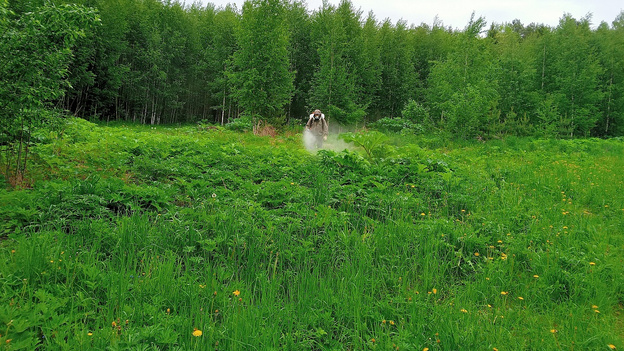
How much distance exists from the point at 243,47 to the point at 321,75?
22.1ft

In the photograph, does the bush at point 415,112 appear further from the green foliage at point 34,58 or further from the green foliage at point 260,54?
the green foliage at point 34,58

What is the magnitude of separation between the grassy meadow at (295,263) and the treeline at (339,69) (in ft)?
38.1

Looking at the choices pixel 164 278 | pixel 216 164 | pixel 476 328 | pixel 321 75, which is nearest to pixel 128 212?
pixel 164 278

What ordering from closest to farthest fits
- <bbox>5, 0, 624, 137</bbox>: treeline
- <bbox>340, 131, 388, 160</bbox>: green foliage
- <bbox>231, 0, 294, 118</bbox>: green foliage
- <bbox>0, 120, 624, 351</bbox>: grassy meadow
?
<bbox>0, 120, 624, 351</bbox>: grassy meadow < <bbox>340, 131, 388, 160</bbox>: green foliage < <bbox>5, 0, 624, 137</bbox>: treeline < <bbox>231, 0, 294, 118</bbox>: green foliage

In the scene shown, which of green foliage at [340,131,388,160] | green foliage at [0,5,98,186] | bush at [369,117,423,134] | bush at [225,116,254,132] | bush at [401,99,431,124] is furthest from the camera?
bush at [401,99,431,124]

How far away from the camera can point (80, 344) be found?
75.4 inches

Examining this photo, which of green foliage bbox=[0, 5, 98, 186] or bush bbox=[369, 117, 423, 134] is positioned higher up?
bush bbox=[369, 117, 423, 134]

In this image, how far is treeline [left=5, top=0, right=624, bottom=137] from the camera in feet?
56.6

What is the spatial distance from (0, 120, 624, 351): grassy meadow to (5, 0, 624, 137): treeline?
11.6 meters

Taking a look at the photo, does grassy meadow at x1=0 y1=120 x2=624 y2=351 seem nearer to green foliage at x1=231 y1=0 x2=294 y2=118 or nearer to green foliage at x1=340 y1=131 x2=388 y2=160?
green foliage at x1=340 y1=131 x2=388 y2=160

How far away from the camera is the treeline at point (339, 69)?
17.2 meters

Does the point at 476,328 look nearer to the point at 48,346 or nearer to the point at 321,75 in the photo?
the point at 48,346

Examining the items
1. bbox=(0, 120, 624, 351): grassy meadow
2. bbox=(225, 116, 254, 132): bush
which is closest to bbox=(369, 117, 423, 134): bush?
bbox=(225, 116, 254, 132): bush

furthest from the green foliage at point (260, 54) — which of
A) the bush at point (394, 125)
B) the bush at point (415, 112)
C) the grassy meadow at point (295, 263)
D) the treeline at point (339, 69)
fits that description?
the grassy meadow at point (295, 263)
